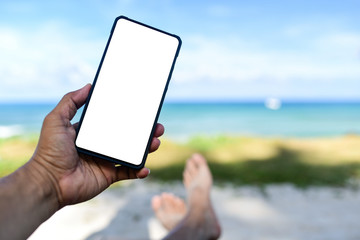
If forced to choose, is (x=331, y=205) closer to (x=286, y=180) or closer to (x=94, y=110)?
(x=286, y=180)

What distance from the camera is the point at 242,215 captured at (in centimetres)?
245

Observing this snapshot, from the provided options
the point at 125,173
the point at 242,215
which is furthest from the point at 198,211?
the point at 125,173

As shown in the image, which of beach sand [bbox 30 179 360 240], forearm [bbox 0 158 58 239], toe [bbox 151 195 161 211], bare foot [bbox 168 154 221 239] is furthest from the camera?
toe [bbox 151 195 161 211]

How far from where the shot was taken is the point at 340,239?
2.07 meters

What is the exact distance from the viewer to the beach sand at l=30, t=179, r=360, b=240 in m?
2.16

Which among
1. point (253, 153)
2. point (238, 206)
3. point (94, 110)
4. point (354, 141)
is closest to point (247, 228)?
point (238, 206)

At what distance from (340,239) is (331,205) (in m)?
0.61

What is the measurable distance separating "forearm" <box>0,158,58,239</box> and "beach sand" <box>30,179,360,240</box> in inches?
40.7

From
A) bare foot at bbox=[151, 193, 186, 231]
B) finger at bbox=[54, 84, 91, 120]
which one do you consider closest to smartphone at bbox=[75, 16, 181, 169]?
finger at bbox=[54, 84, 91, 120]

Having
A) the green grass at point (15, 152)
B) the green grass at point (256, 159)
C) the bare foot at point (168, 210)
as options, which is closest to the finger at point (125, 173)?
the bare foot at point (168, 210)

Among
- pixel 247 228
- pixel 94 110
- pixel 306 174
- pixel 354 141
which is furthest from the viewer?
pixel 354 141

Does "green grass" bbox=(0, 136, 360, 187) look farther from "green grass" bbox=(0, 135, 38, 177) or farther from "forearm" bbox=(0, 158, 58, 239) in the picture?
"forearm" bbox=(0, 158, 58, 239)

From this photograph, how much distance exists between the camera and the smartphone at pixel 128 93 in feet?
3.34

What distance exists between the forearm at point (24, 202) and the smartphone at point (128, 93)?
148 millimetres
